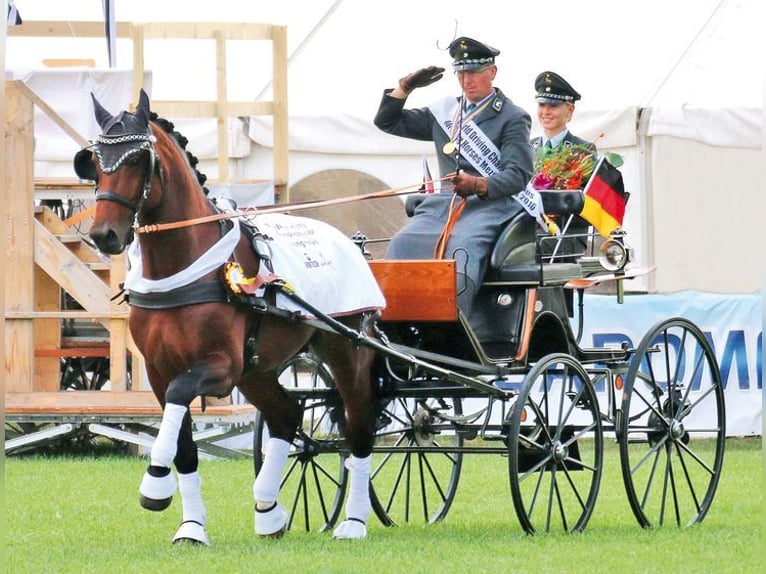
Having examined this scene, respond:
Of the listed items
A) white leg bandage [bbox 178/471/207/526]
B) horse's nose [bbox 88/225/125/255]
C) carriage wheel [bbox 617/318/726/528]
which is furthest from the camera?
carriage wheel [bbox 617/318/726/528]

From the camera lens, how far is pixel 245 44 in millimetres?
16094

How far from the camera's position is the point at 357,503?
7.57 m

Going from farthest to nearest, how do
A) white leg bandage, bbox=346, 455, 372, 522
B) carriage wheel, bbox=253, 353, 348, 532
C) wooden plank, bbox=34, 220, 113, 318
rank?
wooden plank, bbox=34, 220, 113, 318 → carriage wheel, bbox=253, 353, 348, 532 → white leg bandage, bbox=346, 455, 372, 522

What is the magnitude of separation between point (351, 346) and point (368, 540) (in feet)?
3.02

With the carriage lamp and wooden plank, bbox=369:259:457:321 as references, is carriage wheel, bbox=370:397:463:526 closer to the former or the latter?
wooden plank, bbox=369:259:457:321

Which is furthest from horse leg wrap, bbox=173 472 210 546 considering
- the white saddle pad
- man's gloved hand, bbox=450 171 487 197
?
man's gloved hand, bbox=450 171 487 197

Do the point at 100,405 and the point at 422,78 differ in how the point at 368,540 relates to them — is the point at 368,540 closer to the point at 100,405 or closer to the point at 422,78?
the point at 422,78

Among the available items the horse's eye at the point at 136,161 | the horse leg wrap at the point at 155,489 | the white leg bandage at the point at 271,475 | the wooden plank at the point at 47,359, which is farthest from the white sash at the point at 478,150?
the wooden plank at the point at 47,359

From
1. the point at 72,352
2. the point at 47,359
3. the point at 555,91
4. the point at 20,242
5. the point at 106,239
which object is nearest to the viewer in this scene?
the point at 106,239

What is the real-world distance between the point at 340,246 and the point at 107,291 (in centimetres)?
480

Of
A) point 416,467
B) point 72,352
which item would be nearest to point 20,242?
point 72,352

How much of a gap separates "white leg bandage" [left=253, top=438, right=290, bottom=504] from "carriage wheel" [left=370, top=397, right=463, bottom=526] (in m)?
0.51

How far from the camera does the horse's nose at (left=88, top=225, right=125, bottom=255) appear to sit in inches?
241

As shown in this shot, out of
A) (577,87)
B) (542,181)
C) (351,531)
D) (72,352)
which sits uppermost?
(542,181)
